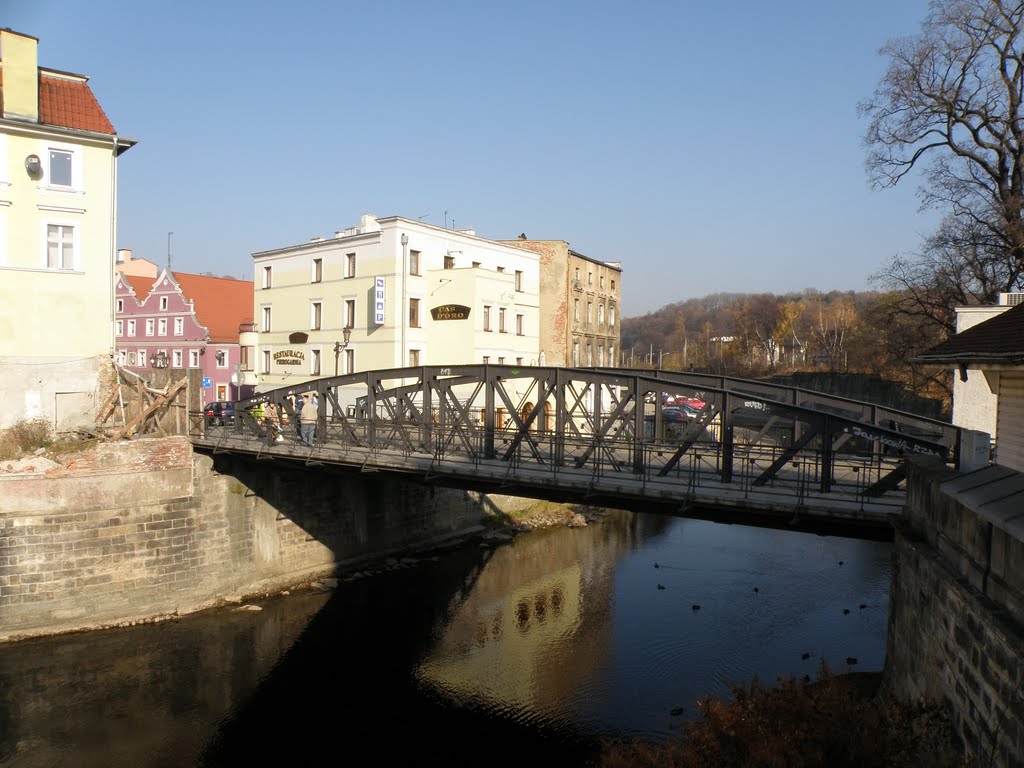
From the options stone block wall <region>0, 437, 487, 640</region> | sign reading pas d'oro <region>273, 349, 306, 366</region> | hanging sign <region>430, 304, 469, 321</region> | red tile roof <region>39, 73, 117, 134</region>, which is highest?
red tile roof <region>39, 73, 117, 134</region>

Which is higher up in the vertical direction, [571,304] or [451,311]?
[571,304]

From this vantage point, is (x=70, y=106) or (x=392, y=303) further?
(x=392, y=303)

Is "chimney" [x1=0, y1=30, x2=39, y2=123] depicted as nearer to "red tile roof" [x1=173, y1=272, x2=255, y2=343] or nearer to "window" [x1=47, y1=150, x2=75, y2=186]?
"window" [x1=47, y1=150, x2=75, y2=186]

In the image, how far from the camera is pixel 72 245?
78.2 feet

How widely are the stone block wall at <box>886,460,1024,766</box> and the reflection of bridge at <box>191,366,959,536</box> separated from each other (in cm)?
152

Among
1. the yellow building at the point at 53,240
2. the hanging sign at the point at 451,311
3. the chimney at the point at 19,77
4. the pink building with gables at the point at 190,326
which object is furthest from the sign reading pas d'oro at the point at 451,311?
the chimney at the point at 19,77

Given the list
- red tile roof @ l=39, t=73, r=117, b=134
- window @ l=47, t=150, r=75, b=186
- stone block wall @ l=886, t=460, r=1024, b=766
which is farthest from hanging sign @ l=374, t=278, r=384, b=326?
stone block wall @ l=886, t=460, r=1024, b=766

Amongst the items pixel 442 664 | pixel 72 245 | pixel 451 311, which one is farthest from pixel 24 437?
pixel 451 311

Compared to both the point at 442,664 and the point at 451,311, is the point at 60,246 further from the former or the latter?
the point at 442,664

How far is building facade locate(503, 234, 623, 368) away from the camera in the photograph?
43.3 m

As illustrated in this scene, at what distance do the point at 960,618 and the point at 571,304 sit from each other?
36.7 meters

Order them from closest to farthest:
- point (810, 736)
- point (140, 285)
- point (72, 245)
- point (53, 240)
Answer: point (810, 736) → point (53, 240) → point (72, 245) → point (140, 285)

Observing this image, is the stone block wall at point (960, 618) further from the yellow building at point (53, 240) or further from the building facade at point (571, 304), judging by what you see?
the building facade at point (571, 304)

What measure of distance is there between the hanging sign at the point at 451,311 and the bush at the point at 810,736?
25.8 meters
